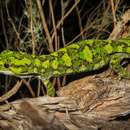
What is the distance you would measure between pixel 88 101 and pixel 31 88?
0.87 m

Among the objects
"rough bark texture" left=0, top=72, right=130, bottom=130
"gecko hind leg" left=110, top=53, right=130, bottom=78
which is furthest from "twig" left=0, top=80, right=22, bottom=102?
"gecko hind leg" left=110, top=53, right=130, bottom=78

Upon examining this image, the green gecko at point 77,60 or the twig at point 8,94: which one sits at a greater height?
the green gecko at point 77,60

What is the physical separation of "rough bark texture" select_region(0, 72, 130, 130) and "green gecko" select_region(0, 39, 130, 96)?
14 centimetres

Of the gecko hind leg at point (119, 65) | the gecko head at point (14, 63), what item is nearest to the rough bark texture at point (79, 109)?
the gecko hind leg at point (119, 65)

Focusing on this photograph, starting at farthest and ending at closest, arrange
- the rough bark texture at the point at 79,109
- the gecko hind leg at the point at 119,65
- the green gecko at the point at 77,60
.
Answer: the gecko hind leg at the point at 119,65, the green gecko at the point at 77,60, the rough bark texture at the point at 79,109

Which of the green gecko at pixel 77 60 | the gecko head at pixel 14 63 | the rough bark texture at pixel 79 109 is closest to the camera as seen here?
the rough bark texture at pixel 79 109

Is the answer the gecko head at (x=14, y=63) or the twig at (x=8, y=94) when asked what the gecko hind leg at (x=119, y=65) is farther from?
the twig at (x=8, y=94)

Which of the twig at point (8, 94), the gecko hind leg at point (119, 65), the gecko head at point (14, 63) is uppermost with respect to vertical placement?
the gecko head at point (14, 63)

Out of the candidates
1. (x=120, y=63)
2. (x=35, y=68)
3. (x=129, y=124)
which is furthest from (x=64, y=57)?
(x=129, y=124)

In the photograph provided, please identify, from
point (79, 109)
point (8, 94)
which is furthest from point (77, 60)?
point (8, 94)

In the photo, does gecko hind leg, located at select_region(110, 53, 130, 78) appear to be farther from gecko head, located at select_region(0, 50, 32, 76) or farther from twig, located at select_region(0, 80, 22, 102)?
twig, located at select_region(0, 80, 22, 102)

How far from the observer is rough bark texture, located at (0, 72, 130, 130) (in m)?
3.52

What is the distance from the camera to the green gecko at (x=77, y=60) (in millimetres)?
3932

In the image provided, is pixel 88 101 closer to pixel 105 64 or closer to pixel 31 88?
pixel 105 64
